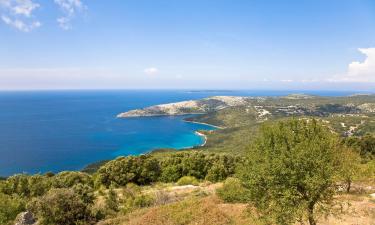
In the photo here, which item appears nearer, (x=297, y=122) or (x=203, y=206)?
(x=297, y=122)

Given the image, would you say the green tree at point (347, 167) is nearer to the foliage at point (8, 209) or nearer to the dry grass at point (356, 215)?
the dry grass at point (356, 215)

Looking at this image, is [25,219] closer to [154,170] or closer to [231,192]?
[231,192]

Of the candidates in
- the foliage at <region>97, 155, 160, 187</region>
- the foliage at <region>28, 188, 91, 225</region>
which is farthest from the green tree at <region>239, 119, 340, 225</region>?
the foliage at <region>97, 155, 160, 187</region>

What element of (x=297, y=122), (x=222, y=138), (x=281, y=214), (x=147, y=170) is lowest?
(x=222, y=138)

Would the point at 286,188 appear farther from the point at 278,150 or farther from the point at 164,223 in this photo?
the point at 164,223

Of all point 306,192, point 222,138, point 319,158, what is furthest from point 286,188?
point 222,138

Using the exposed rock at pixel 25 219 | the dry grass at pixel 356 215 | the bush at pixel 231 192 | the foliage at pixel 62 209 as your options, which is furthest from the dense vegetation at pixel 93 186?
the dry grass at pixel 356 215
